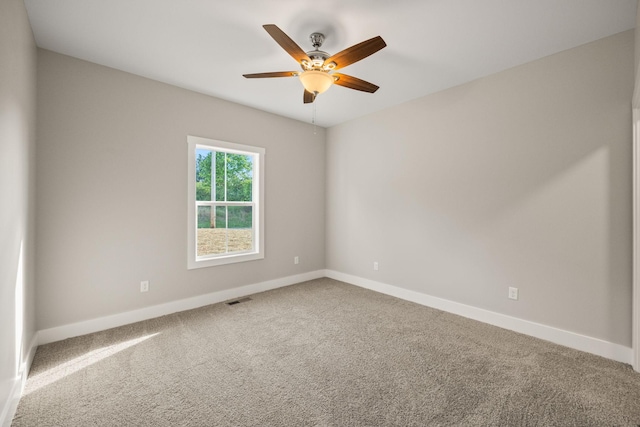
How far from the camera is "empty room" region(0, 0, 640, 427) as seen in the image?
1918 mm

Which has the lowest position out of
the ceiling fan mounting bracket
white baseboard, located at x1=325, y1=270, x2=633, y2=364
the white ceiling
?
white baseboard, located at x1=325, y1=270, x2=633, y2=364

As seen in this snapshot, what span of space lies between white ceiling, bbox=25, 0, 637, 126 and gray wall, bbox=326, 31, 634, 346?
34 cm

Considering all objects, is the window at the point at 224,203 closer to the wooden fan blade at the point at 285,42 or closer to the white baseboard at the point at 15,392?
the white baseboard at the point at 15,392

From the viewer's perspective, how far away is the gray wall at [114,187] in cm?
267

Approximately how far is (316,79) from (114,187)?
235 centimetres

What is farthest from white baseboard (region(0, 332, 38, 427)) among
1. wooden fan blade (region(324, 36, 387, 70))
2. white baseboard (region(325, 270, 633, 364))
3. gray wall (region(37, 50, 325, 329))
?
white baseboard (region(325, 270, 633, 364))

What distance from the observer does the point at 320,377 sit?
2.14 meters

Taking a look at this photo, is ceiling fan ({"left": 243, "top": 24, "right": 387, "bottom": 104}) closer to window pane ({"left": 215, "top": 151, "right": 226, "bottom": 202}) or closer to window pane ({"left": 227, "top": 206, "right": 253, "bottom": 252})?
window pane ({"left": 215, "top": 151, "right": 226, "bottom": 202})

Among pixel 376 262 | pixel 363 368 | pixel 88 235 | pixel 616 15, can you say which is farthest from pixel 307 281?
pixel 616 15

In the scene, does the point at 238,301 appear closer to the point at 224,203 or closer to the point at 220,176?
the point at 224,203

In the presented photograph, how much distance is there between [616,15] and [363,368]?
3251 millimetres

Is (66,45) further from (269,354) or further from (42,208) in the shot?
(269,354)

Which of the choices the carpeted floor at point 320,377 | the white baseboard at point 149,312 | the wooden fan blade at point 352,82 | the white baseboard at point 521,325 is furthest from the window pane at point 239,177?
the white baseboard at point 521,325

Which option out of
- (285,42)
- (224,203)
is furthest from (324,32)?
(224,203)
